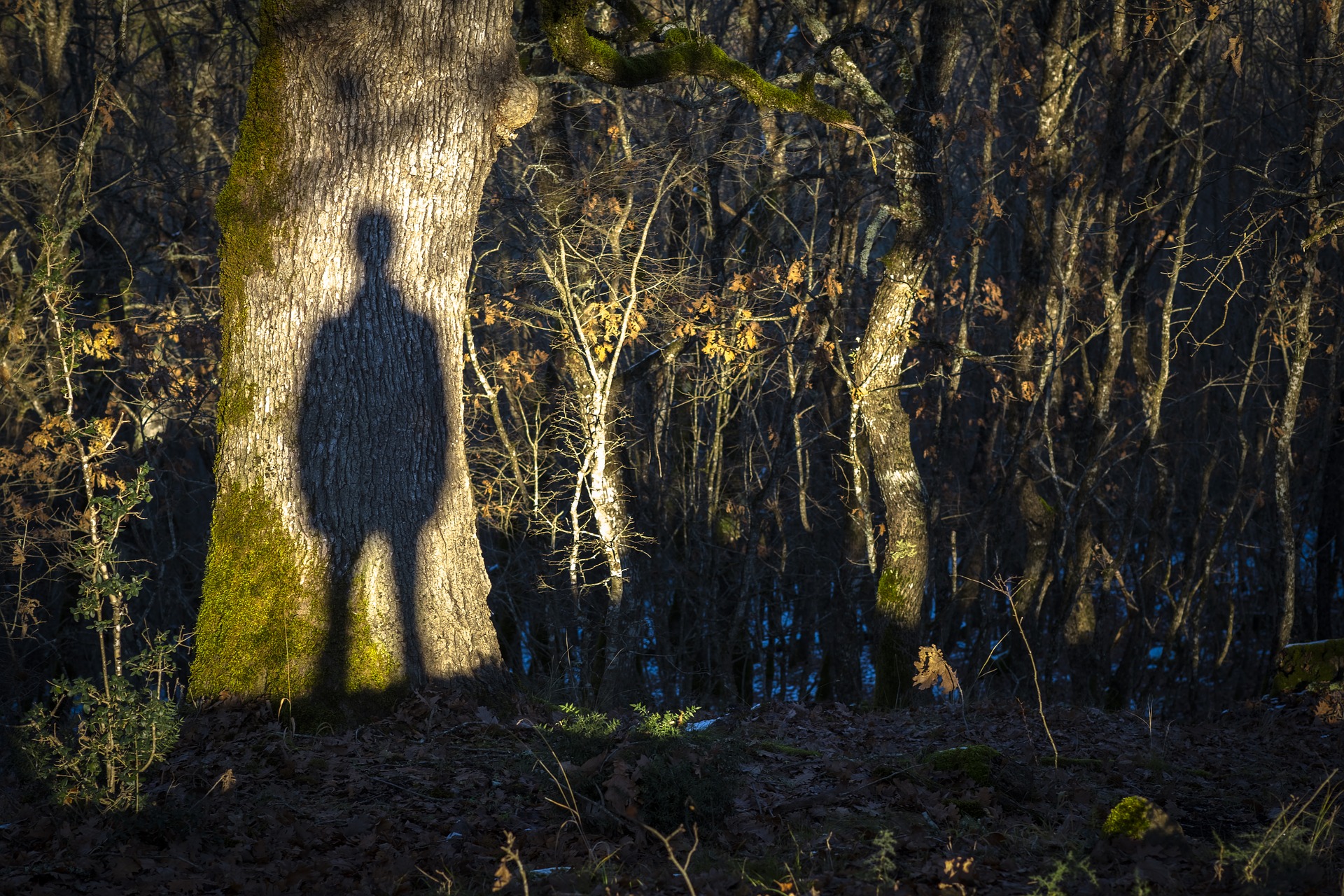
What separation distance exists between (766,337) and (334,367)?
7.00 metres

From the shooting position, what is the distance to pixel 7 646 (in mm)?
12883

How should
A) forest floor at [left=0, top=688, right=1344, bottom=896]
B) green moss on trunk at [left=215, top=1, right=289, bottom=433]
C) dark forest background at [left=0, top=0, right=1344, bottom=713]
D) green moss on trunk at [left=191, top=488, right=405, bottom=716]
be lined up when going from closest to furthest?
forest floor at [left=0, top=688, right=1344, bottom=896] < green moss on trunk at [left=191, top=488, right=405, bottom=716] < green moss on trunk at [left=215, top=1, right=289, bottom=433] < dark forest background at [left=0, top=0, right=1344, bottom=713]

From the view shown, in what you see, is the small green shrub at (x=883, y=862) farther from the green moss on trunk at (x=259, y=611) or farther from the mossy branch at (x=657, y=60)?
the mossy branch at (x=657, y=60)

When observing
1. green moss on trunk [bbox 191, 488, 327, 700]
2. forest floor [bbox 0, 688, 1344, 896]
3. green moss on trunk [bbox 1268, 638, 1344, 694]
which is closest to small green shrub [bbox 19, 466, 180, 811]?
forest floor [bbox 0, 688, 1344, 896]

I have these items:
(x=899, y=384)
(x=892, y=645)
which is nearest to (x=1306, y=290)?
(x=899, y=384)

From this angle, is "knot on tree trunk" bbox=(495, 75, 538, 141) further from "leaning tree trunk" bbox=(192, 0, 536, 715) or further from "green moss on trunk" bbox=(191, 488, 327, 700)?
"green moss on trunk" bbox=(191, 488, 327, 700)

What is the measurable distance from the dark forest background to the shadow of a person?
4625mm

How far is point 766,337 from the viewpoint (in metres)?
11.8

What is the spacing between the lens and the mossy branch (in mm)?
6914

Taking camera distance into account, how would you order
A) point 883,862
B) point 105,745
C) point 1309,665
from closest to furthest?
point 883,862, point 105,745, point 1309,665

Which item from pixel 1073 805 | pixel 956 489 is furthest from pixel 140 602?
pixel 1073 805

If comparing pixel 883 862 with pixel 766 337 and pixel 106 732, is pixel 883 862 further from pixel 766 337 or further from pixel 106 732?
pixel 766 337

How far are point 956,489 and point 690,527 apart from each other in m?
4.07

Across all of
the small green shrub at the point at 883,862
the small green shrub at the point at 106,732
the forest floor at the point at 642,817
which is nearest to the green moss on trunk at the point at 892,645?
the forest floor at the point at 642,817
